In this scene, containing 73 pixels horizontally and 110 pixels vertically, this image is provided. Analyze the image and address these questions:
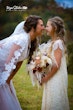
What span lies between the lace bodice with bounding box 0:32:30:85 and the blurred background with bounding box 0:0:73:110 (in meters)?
0.22

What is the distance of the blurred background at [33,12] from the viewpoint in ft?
8.73

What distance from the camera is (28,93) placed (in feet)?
8.71

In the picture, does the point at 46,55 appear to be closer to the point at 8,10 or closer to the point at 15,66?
the point at 15,66

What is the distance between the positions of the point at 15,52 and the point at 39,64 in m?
0.18

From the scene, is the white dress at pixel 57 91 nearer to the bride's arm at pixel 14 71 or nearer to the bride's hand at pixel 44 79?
the bride's hand at pixel 44 79

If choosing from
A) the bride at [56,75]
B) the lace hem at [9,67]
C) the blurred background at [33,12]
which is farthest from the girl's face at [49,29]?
the lace hem at [9,67]

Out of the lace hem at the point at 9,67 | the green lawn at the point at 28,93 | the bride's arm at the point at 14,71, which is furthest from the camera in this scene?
the green lawn at the point at 28,93

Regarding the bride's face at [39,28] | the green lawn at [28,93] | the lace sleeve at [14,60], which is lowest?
the green lawn at [28,93]

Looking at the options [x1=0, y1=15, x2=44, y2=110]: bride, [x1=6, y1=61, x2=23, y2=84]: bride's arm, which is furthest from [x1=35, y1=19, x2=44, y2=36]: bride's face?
[x1=6, y1=61, x2=23, y2=84]: bride's arm

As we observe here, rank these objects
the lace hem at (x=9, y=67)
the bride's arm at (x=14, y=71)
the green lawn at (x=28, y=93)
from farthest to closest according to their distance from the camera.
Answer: the green lawn at (x=28, y=93) < the bride's arm at (x=14, y=71) < the lace hem at (x=9, y=67)

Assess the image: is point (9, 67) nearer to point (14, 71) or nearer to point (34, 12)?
point (14, 71)

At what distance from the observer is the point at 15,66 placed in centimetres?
245

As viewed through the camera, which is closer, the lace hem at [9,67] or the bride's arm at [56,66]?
the lace hem at [9,67]

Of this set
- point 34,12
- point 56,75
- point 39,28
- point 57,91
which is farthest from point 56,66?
point 34,12
